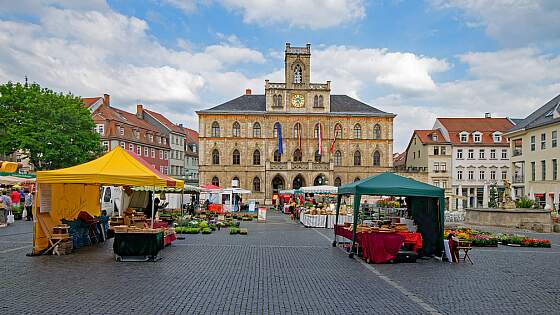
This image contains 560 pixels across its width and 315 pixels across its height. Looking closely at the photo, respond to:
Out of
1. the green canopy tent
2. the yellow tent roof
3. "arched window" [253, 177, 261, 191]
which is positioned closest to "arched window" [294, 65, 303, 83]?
"arched window" [253, 177, 261, 191]

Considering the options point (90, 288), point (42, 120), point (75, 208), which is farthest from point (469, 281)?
point (42, 120)

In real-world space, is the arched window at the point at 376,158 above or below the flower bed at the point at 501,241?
above

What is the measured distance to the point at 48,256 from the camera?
1597cm

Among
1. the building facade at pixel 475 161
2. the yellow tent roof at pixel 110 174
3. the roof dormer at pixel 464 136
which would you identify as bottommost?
the yellow tent roof at pixel 110 174

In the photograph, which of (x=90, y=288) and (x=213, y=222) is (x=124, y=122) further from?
(x=90, y=288)

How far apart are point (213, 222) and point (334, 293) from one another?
20759 mm

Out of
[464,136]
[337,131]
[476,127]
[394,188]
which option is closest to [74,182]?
[394,188]

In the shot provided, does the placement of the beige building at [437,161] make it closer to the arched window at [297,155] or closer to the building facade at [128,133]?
the arched window at [297,155]

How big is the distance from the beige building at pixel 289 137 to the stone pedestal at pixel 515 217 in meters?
39.2

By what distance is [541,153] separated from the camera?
48.2 meters

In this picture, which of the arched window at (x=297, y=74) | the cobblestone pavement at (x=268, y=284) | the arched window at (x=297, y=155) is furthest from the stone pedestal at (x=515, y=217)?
the arched window at (x=297, y=74)

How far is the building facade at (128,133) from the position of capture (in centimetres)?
7231

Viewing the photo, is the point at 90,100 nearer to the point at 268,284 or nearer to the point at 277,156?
the point at 277,156

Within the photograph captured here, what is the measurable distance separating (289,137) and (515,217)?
1741 inches
